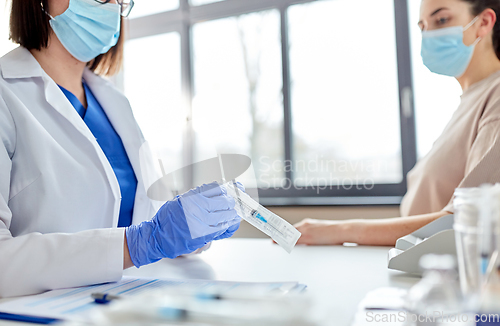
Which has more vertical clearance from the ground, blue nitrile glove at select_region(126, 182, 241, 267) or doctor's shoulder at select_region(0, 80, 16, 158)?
doctor's shoulder at select_region(0, 80, 16, 158)

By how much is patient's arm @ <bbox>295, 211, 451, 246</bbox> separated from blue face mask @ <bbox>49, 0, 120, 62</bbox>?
901mm

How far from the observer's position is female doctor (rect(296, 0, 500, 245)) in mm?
1137

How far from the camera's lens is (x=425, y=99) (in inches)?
96.2

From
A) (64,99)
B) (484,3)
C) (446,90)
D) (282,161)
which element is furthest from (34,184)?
(446,90)

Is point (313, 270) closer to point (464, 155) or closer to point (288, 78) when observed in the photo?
point (464, 155)

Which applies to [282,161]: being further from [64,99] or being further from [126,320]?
[126,320]

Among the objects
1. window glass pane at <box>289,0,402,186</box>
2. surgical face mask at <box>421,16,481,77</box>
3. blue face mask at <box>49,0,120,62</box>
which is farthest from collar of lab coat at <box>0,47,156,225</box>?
window glass pane at <box>289,0,402,186</box>

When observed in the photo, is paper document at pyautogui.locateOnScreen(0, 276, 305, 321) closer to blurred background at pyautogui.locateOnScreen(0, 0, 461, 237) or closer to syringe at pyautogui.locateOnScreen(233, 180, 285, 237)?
syringe at pyautogui.locateOnScreen(233, 180, 285, 237)

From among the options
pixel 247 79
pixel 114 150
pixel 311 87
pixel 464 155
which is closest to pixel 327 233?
pixel 464 155

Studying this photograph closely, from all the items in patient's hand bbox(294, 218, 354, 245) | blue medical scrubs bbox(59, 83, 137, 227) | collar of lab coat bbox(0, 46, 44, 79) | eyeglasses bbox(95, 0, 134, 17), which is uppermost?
eyeglasses bbox(95, 0, 134, 17)

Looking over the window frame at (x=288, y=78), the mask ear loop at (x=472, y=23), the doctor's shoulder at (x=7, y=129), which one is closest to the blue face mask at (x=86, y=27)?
the doctor's shoulder at (x=7, y=129)

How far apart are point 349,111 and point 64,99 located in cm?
205

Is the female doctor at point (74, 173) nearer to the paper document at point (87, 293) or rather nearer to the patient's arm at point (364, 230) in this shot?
the paper document at point (87, 293)

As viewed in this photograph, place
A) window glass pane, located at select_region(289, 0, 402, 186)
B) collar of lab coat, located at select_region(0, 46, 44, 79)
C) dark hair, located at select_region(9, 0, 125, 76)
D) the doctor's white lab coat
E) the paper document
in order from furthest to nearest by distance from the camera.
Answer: window glass pane, located at select_region(289, 0, 402, 186) < dark hair, located at select_region(9, 0, 125, 76) < collar of lab coat, located at select_region(0, 46, 44, 79) < the doctor's white lab coat < the paper document
